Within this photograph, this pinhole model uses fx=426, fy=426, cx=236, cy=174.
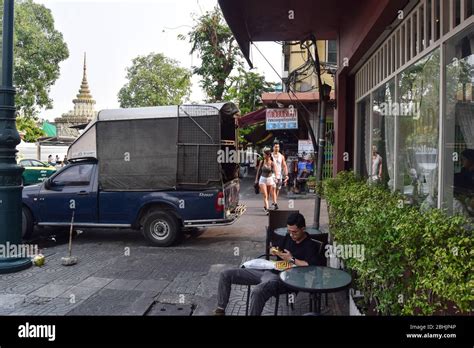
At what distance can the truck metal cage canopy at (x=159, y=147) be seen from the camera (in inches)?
317

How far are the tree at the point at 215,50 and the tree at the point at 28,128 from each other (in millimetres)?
12709

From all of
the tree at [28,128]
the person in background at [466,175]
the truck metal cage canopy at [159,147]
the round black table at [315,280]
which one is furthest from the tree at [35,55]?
the person in background at [466,175]

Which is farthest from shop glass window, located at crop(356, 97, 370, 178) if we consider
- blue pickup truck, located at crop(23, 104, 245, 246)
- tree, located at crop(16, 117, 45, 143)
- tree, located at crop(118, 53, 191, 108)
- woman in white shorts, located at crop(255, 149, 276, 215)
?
tree, located at crop(118, 53, 191, 108)

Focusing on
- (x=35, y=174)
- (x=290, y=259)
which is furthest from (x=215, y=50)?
(x=290, y=259)

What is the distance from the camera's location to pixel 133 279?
20.2ft

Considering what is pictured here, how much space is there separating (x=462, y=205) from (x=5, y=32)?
6261 millimetres

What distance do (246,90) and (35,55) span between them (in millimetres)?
13576

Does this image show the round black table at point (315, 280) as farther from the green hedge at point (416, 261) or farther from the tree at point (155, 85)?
the tree at point (155, 85)

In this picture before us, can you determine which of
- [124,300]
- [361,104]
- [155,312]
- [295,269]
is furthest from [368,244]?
[361,104]

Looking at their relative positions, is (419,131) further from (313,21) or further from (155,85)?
(155,85)

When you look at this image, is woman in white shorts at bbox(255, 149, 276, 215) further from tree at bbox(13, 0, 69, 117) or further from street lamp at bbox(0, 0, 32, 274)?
tree at bbox(13, 0, 69, 117)

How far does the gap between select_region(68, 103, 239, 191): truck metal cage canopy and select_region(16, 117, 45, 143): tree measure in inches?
818

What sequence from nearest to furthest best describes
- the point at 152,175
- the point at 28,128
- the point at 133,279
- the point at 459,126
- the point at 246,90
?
the point at 459,126
the point at 133,279
the point at 152,175
the point at 246,90
the point at 28,128
